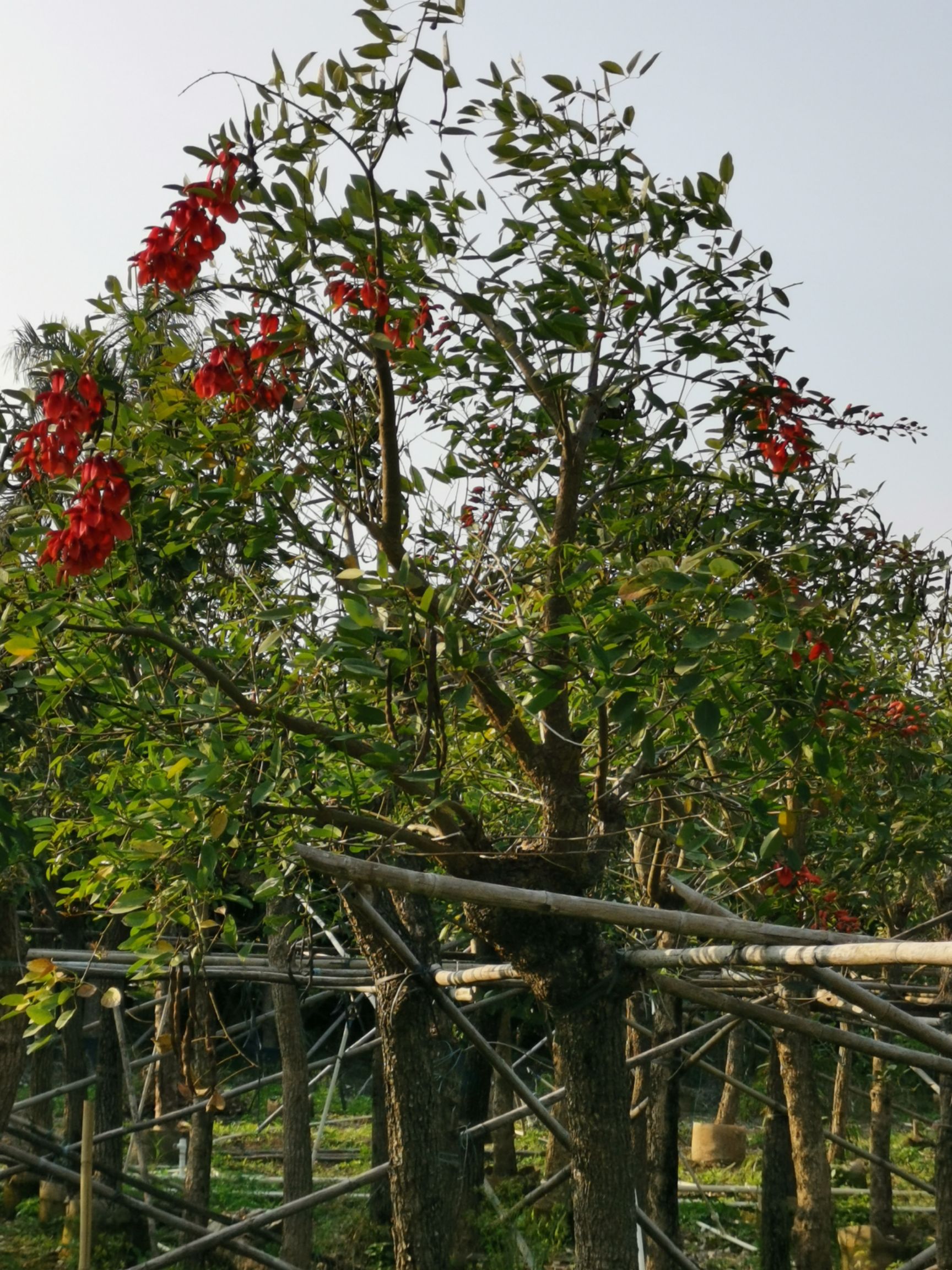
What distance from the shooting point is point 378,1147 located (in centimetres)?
798

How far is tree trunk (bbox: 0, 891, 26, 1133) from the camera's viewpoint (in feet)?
15.0

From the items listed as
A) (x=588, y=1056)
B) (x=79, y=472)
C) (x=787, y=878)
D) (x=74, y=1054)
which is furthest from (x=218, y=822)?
(x=74, y=1054)

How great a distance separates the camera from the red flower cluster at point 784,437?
3352 mm

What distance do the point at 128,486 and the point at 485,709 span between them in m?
1.09

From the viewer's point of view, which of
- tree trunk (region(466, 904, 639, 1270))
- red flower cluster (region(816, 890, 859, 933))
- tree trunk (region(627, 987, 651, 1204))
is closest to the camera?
tree trunk (region(466, 904, 639, 1270))

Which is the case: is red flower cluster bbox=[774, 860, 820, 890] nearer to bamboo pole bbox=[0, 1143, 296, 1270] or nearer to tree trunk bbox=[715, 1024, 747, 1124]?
bamboo pole bbox=[0, 1143, 296, 1270]

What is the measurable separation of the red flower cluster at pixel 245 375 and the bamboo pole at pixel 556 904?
3.55 feet

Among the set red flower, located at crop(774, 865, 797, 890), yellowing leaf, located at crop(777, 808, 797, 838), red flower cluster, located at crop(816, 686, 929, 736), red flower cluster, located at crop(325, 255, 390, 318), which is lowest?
red flower, located at crop(774, 865, 797, 890)

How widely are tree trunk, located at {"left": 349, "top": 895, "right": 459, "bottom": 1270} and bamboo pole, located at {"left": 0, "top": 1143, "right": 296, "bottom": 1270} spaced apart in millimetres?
1147

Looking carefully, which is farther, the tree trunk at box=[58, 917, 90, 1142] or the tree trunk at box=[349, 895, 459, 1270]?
the tree trunk at box=[58, 917, 90, 1142]

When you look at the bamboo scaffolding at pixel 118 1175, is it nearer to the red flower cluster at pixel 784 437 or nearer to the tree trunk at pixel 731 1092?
the red flower cluster at pixel 784 437

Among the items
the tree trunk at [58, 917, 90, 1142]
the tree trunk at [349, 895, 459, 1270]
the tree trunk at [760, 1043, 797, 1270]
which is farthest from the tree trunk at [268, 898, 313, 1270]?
the tree trunk at [760, 1043, 797, 1270]

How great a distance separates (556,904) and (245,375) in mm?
1434

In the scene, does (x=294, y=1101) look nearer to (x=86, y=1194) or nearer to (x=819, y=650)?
(x=86, y=1194)
